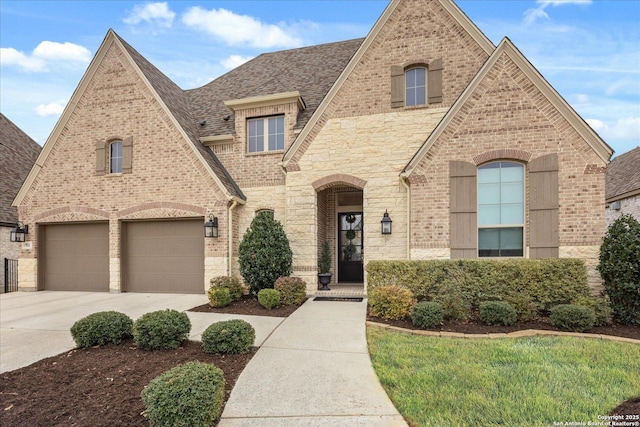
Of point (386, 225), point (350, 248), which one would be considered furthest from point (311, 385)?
point (350, 248)

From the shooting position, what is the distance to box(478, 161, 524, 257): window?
816cm

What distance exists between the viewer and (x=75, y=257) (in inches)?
466

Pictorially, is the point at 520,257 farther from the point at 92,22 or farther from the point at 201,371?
the point at 92,22

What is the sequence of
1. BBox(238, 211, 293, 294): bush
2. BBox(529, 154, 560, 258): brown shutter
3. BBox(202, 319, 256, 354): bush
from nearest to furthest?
1. BBox(202, 319, 256, 354): bush
2. BBox(529, 154, 560, 258): brown shutter
3. BBox(238, 211, 293, 294): bush

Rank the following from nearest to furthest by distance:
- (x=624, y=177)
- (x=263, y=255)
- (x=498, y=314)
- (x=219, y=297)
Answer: (x=498, y=314) < (x=219, y=297) < (x=263, y=255) < (x=624, y=177)

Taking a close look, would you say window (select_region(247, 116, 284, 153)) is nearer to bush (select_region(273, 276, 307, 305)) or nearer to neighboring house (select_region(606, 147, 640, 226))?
bush (select_region(273, 276, 307, 305))

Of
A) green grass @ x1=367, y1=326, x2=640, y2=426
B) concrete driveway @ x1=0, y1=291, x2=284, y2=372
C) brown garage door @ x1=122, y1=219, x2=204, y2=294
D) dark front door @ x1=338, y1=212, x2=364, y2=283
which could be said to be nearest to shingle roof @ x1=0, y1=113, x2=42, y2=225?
concrete driveway @ x1=0, y1=291, x2=284, y2=372

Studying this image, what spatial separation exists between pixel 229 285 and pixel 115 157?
273 inches

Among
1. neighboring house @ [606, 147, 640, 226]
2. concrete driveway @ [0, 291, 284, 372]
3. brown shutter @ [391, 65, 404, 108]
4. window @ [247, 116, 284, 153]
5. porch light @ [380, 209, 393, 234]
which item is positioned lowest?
concrete driveway @ [0, 291, 284, 372]

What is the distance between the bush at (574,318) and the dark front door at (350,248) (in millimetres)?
6281

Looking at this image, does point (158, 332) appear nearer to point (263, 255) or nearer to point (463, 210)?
point (263, 255)

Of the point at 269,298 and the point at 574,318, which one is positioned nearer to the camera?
the point at 574,318

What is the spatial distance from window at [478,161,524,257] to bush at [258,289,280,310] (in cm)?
544

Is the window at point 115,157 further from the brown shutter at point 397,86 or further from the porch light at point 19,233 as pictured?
the brown shutter at point 397,86
